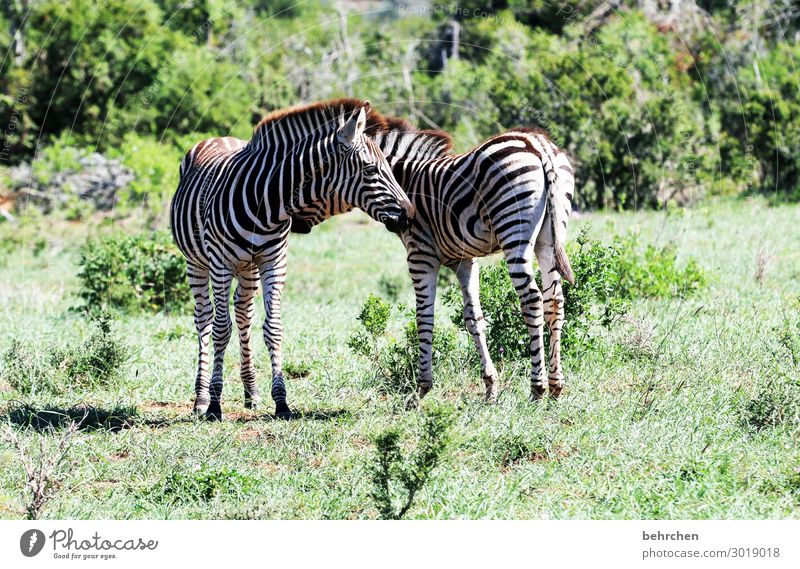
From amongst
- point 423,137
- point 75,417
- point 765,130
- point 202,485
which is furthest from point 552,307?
point 765,130

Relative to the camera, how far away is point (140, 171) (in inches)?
720

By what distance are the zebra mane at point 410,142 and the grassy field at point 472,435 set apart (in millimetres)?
2004

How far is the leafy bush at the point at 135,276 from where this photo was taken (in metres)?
12.9

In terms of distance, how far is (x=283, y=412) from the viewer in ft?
27.9

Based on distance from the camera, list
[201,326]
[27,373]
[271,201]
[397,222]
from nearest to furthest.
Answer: [397,222] → [271,201] → [201,326] → [27,373]

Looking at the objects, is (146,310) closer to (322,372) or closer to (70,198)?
(322,372)

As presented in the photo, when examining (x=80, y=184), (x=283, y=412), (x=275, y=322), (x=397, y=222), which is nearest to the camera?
(x=397, y=222)

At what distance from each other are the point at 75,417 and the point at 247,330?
1678 millimetres

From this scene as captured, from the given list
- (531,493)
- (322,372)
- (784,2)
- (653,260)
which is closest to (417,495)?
(531,493)

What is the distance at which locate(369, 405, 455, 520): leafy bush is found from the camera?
631 cm

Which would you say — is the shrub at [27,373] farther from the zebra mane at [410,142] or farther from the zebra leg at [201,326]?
the zebra mane at [410,142]

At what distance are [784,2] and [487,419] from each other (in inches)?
875

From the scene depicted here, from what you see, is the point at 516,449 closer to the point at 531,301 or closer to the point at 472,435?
the point at 472,435

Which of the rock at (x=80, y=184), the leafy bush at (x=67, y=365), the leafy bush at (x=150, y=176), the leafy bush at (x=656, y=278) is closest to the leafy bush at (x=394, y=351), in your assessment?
the leafy bush at (x=67, y=365)
